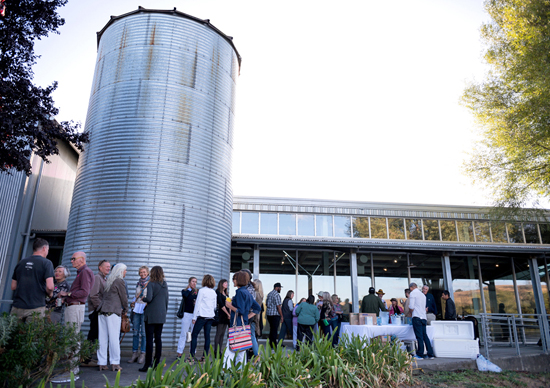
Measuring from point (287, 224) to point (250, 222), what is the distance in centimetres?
154

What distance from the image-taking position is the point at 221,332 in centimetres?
729

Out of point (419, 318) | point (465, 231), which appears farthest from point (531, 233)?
point (419, 318)

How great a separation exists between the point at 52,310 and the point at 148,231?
361cm

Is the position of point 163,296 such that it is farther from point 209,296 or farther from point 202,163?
point 202,163

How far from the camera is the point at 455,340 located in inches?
353

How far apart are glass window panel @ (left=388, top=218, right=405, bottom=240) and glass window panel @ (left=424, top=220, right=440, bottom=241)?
1045 mm

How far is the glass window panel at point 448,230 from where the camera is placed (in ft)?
57.4

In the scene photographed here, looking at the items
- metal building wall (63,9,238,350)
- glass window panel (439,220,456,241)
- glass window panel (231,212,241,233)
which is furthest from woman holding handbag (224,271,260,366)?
glass window panel (439,220,456,241)

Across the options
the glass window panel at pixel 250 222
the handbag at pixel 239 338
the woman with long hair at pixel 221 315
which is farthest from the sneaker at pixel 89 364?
the glass window panel at pixel 250 222

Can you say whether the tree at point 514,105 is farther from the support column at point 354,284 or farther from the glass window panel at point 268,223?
the glass window panel at point 268,223

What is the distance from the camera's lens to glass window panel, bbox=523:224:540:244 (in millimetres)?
17594

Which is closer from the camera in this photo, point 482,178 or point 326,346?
point 326,346

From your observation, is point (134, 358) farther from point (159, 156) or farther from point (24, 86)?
point (24, 86)

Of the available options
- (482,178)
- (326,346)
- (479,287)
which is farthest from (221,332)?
(479,287)
